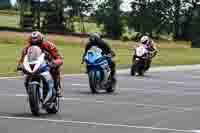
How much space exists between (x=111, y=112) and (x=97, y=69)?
6036 mm

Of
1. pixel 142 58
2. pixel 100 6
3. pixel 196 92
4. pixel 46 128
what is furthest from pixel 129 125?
pixel 100 6

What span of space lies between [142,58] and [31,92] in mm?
20157

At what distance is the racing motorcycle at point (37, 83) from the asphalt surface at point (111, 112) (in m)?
0.22

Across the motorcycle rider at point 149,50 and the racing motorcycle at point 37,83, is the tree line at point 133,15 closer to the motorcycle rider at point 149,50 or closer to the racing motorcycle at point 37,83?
the motorcycle rider at point 149,50

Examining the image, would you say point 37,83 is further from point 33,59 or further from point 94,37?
point 94,37

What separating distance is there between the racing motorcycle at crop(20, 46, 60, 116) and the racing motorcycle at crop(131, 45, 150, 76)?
18.3 m

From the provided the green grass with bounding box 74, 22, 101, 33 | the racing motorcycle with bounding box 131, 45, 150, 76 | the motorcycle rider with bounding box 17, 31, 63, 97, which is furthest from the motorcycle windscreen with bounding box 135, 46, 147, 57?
the green grass with bounding box 74, 22, 101, 33

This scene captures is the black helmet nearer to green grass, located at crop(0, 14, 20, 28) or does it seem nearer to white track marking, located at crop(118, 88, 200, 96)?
white track marking, located at crop(118, 88, 200, 96)

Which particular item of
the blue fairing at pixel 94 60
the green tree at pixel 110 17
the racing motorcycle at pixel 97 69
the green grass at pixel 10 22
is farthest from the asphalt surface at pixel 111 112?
the green tree at pixel 110 17

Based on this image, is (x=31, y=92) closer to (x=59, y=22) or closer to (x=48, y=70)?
(x=48, y=70)

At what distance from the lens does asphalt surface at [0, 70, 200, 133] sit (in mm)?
14172

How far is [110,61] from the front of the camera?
24.1 meters

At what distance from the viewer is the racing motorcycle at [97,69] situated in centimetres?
2302

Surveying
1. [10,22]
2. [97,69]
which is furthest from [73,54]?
[10,22]
